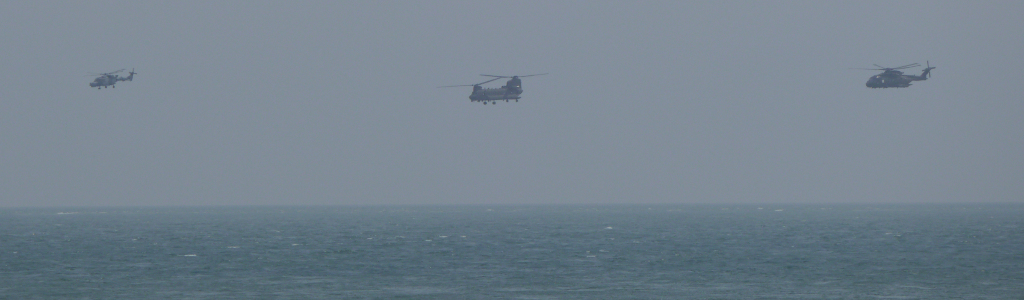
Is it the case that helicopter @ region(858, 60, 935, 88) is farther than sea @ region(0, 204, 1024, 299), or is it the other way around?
helicopter @ region(858, 60, 935, 88)

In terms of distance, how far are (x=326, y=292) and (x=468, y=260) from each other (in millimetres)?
27448

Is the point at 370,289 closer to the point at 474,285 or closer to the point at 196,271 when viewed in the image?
the point at 474,285

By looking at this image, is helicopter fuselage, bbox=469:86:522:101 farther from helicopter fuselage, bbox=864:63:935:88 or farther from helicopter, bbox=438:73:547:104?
helicopter fuselage, bbox=864:63:935:88

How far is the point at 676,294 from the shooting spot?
226ft

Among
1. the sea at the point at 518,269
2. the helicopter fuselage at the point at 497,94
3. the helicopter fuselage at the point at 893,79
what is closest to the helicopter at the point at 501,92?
the helicopter fuselage at the point at 497,94

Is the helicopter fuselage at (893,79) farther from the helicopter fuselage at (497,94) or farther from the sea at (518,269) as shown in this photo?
the helicopter fuselage at (497,94)

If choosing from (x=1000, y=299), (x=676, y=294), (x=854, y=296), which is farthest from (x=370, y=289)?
(x=1000, y=299)

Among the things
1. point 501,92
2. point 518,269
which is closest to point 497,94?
point 501,92

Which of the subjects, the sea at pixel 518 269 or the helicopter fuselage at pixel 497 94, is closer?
the sea at pixel 518 269

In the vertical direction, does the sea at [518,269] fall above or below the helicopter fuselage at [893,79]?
below

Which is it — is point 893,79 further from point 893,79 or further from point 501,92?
point 501,92

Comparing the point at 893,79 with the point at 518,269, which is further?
the point at 893,79

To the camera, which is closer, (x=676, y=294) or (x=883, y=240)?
(x=676, y=294)

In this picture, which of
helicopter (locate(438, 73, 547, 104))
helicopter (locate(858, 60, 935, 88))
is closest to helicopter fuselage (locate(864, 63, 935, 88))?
helicopter (locate(858, 60, 935, 88))
